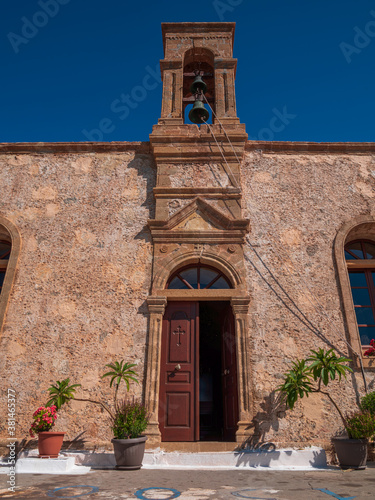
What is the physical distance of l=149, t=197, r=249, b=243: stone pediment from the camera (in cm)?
647

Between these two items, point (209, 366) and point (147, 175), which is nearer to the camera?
point (147, 175)

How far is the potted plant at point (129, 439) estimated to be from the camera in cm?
446

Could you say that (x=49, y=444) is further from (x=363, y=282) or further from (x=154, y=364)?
(x=363, y=282)

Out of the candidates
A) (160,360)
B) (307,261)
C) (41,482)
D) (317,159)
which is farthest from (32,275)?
(317,159)

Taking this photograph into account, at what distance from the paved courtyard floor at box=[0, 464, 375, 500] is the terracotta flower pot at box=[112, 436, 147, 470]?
0.17 metres

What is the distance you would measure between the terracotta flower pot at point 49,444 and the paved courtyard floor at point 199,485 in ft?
2.04

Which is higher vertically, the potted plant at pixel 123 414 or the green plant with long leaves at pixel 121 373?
the green plant with long leaves at pixel 121 373

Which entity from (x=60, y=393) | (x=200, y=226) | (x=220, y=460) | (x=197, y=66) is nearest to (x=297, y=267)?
(x=200, y=226)

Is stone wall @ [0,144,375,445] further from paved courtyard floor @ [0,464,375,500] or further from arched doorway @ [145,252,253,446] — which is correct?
paved courtyard floor @ [0,464,375,500]

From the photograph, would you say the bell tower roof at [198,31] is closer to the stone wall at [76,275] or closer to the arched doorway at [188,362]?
the stone wall at [76,275]

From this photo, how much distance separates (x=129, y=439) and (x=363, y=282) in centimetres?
483

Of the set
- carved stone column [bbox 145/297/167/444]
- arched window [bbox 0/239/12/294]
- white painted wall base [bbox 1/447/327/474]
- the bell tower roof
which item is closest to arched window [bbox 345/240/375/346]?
white painted wall base [bbox 1/447/327/474]

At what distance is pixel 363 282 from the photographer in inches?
269

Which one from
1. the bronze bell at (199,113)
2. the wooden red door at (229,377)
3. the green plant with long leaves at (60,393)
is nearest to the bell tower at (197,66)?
the bronze bell at (199,113)
